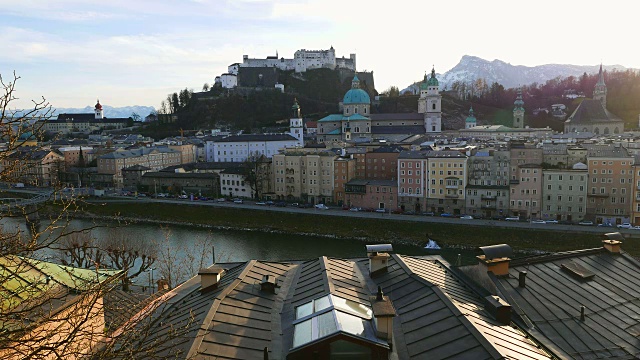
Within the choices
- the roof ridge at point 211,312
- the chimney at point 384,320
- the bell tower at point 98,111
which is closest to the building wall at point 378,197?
the roof ridge at point 211,312

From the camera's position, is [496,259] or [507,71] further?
[507,71]

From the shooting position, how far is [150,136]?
176 ft

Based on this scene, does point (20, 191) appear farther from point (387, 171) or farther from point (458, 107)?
point (458, 107)

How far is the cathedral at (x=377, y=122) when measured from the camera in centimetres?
4212

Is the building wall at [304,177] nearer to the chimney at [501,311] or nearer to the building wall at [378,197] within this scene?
the building wall at [378,197]

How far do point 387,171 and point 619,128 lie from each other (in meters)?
25.7

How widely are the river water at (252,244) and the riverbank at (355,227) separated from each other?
568 mm

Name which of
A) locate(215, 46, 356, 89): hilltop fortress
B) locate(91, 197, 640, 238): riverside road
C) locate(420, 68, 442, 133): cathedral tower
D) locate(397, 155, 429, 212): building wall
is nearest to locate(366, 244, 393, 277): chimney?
locate(91, 197, 640, 238): riverside road

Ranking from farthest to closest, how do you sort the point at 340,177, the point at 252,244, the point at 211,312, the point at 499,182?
the point at 340,177
the point at 499,182
the point at 252,244
the point at 211,312

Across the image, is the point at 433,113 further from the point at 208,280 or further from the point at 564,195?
the point at 208,280

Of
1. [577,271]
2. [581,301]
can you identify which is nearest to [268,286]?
[581,301]

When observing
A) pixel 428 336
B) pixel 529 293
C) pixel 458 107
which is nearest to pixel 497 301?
pixel 529 293

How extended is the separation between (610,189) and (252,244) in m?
14.3

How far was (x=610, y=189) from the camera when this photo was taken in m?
19.5
